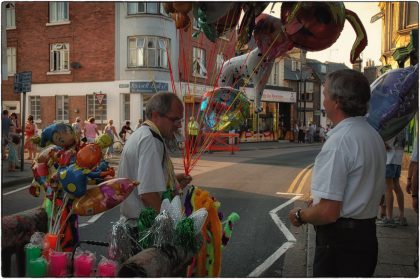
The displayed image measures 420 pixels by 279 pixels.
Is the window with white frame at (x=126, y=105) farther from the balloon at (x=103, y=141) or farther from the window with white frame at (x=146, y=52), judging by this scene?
the balloon at (x=103, y=141)

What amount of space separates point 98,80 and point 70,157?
22543mm

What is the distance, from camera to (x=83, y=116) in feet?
80.3

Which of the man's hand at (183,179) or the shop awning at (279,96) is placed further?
the shop awning at (279,96)

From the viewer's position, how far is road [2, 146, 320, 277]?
17.1 ft

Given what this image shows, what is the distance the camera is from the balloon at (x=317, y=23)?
328cm

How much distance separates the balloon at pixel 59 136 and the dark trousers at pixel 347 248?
1.99 metres

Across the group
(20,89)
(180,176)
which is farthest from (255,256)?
(20,89)

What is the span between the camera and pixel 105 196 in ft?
9.06

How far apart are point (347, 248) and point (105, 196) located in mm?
1528

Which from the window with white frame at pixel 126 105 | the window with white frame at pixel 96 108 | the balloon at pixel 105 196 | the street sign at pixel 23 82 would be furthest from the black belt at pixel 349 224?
the window with white frame at pixel 96 108

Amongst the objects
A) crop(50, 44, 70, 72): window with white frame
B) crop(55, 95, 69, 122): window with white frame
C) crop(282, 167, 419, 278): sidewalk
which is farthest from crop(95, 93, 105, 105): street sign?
crop(282, 167, 419, 278): sidewalk

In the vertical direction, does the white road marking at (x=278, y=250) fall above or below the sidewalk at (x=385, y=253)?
A: below

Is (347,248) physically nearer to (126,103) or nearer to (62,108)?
(126,103)

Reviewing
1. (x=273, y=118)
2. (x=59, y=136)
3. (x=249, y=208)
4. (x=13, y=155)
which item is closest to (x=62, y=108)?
(x=13, y=155)
